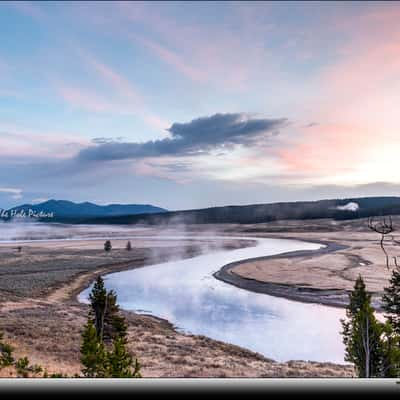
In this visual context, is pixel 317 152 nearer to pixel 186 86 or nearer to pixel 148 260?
pixel 186 86

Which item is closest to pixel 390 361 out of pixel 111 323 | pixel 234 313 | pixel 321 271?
pixel 111 323

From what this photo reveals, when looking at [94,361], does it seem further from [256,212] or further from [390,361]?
[256,212]

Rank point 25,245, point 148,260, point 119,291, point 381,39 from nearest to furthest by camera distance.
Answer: point 381,39, point 119,291, point 148,260, point 25,245

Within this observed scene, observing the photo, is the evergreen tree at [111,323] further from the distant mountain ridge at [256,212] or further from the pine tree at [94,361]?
the distant mountain ridge at [256,212]

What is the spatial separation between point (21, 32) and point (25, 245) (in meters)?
29.2

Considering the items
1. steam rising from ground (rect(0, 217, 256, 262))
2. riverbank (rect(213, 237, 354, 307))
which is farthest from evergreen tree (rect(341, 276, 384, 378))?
steam rising from ground (rect(0, 217, 256, 262))

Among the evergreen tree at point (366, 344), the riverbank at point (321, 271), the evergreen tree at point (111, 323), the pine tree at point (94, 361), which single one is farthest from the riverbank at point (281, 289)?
the pine tree at point (94, 361)

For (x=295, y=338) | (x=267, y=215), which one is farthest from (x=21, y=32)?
(x=267, y=215)

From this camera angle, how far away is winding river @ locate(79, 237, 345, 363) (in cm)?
1264

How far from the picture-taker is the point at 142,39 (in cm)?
769

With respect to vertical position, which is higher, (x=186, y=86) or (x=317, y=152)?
(x=186, y=86)

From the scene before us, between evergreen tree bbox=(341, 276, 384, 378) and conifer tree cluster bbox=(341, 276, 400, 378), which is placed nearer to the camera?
conifer tree cluster bbox=(341, 276, 400, 378)

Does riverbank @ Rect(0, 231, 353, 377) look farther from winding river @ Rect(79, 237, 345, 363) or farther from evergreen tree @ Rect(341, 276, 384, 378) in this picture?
evergreen tree @ Rect(341, 276, 384, 378)

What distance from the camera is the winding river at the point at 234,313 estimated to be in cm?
1264
